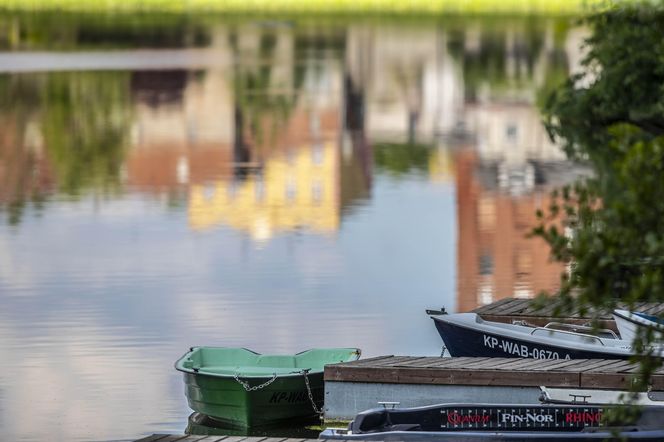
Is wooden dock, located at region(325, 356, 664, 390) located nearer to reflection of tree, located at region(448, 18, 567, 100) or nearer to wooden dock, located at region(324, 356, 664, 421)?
wooden dock, located at region(324, 356, 664, 421)

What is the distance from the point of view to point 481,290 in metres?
27.3

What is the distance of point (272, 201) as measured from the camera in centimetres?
4016

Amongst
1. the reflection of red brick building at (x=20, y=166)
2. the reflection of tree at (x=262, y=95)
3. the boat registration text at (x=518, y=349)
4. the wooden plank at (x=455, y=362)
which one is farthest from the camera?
the reflection of tree at (x=262, y=95)

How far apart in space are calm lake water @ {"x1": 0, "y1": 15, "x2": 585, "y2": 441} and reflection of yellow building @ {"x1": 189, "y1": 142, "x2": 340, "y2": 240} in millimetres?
113

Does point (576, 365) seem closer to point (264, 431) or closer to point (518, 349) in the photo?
point (518, 349)

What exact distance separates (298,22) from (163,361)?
11168cm

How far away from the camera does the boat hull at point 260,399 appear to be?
15391 millimetres

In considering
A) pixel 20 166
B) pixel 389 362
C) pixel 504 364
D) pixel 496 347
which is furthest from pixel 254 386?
pixel 20 166

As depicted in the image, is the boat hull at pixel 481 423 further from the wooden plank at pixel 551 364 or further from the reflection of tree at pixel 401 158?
the reflection of tree at pixel 401 158

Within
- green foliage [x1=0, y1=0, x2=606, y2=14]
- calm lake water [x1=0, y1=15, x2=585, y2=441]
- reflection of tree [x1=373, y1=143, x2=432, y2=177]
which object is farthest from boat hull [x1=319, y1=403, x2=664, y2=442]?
green foliage [x1=0, y1=0, x2=606, y2=14]

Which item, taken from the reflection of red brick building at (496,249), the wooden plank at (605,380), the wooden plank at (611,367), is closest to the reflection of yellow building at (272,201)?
the reflection of red brick building at (496,249)

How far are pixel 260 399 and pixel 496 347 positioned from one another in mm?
2411

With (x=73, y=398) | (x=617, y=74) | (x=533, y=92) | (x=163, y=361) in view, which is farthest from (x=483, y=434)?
(x=533, y=92)

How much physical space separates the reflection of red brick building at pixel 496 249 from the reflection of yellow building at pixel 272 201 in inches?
134
